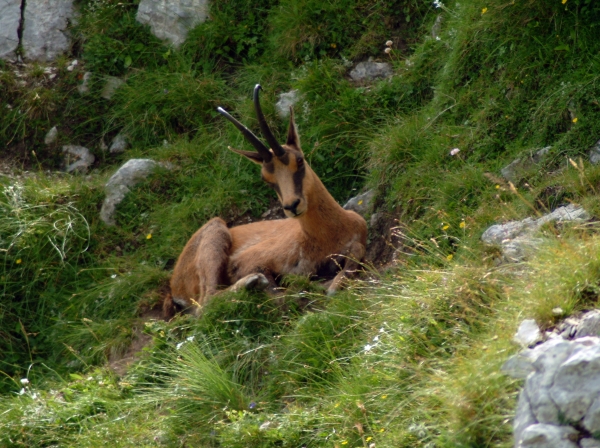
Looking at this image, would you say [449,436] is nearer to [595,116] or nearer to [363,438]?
[363,438]

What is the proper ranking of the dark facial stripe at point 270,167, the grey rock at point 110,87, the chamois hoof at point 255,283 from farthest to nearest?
the grey rock at point 110,87
the dark facial stripe at point 270,167
the chamois hoof at point 255,283

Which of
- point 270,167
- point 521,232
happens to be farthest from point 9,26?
point 521,232

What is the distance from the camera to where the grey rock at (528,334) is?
179 inches

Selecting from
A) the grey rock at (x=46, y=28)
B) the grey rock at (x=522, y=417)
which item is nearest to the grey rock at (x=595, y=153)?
the grey rock at (x=522, y=417)

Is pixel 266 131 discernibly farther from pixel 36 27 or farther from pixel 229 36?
pixel 36 27

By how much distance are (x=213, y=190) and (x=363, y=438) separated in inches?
208

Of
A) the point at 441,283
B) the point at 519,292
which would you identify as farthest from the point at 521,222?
the point at 519,292

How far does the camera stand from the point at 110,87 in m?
11.3

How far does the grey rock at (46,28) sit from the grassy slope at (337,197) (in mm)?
→ 313

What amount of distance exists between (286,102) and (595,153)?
4.06m

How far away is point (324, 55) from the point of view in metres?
10.4

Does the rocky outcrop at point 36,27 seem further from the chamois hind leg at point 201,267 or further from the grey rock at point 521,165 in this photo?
the grey rock at point 521,165

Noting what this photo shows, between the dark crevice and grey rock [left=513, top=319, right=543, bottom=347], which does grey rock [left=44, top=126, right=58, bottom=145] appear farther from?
grey rock [left=513, top=319, right=543, bottom=347]

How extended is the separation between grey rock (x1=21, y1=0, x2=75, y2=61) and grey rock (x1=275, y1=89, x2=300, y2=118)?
3.37m
